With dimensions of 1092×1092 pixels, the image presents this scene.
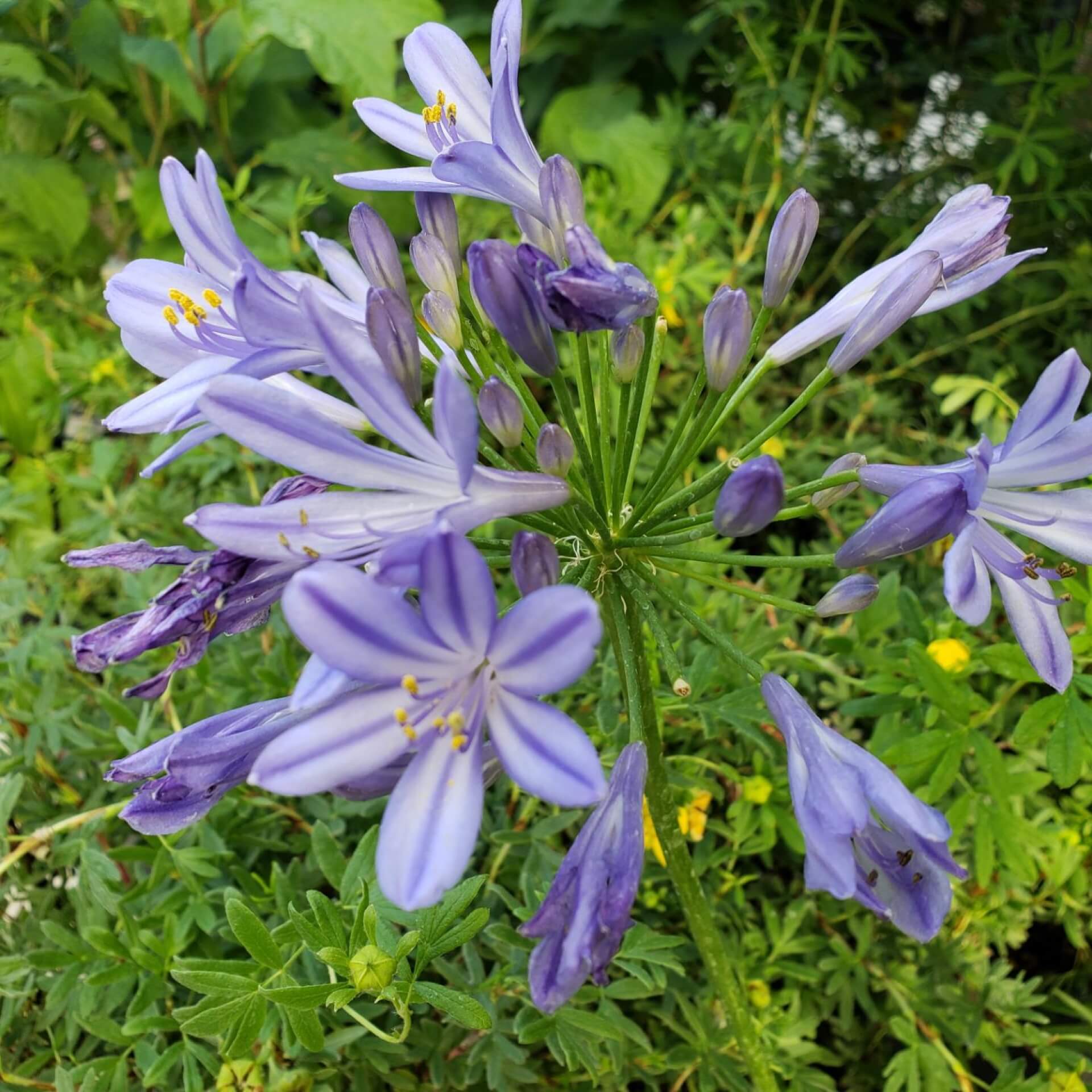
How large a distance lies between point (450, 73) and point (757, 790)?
133 cm

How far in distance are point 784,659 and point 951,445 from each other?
971mm

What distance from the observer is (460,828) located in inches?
34.3

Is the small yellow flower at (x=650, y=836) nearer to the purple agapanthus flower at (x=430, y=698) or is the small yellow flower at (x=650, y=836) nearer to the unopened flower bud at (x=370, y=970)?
the unopened flower bud at (x=370, y=970)

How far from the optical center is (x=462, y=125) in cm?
136

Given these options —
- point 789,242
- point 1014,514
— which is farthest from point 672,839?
point 789,242

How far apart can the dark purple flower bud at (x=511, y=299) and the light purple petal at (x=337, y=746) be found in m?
0.44

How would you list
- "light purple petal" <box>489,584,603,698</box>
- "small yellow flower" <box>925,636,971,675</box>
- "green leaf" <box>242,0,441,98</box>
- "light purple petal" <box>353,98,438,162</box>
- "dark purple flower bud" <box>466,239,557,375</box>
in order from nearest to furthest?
"light purple petal" <box>489,584,603,698</box>
"dark purple flower bud" <box>466,239,557,375</box>
"light purple petal" <box>353,98,438,162</box>
"small yellow flower" <box>925,636,971,675</box>
"green leaf" <box>242,0,441,98</box>

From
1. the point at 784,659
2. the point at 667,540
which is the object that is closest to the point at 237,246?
the point at 667,540

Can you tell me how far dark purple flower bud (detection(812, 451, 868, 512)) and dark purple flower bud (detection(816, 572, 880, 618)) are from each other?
100 mm

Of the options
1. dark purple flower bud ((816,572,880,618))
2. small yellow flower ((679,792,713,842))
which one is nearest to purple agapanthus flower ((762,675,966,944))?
dark purple flower bud ((816,572,880,618))

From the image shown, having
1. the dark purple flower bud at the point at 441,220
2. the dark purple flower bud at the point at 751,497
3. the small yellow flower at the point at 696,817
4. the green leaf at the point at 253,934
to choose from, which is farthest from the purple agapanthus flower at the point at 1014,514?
the green leaf at the point at 253,934

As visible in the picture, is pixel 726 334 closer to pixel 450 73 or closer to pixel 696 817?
pixel 450 73

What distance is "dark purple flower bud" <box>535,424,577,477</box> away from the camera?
104 centimetres

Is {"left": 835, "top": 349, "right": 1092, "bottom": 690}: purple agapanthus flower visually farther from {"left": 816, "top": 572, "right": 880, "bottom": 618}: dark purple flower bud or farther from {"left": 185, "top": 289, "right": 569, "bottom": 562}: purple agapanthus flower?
{"left": 185, "top": 289, "right": 569, "bottom": 562}: purple agapanthus flower
